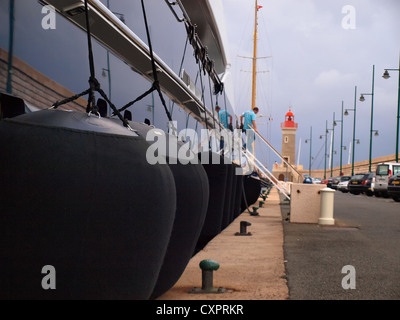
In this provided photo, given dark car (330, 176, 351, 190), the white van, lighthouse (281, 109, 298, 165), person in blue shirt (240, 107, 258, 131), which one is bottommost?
dark car (330, 176, 351, 190)

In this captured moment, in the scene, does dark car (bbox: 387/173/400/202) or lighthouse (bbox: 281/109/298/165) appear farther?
lighthouse (bbox: 281/109/298/165)

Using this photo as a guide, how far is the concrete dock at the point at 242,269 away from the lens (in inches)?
162

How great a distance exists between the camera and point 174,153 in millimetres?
3107

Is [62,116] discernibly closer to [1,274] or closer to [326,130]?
[1,274]

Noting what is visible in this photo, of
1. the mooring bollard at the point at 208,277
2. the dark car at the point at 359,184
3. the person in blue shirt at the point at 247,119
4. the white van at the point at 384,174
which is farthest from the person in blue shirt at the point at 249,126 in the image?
the dark car at the point at 359,184

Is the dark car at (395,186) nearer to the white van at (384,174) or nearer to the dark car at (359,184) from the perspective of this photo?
the white van at (384,174)

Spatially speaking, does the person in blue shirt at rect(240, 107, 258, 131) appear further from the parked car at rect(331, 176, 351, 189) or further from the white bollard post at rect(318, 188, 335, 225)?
the parked car at rect(331, 176, 351, 189)

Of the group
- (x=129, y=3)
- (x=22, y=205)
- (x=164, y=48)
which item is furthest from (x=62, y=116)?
→ (x=164, y=48)

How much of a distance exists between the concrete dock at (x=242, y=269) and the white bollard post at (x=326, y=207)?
254 centimetres

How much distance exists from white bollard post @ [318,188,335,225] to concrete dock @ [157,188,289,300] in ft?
8.35

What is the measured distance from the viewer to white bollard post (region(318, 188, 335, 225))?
1099cm

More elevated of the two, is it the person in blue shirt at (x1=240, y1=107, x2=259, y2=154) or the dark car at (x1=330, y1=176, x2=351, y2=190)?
the person in blue shirt at (x1=240, y1=107, x2=259, y2=154)

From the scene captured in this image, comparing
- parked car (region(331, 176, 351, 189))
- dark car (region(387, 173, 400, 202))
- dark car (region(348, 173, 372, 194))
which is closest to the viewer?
dark car (region(387, 173, 400, 202))

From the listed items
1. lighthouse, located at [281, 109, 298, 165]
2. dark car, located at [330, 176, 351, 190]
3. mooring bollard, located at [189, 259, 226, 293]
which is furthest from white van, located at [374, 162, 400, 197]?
lighthouse, located at [281, 109, 298, 165]
